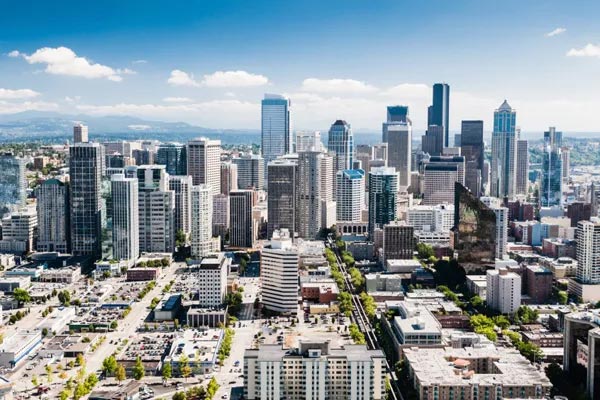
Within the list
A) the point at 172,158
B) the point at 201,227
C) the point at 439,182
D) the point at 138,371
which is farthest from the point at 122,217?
the point at 439,182

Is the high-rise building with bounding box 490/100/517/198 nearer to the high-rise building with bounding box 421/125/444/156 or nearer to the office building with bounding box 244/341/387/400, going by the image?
the high-rise building with bounding box 421/125/444/156

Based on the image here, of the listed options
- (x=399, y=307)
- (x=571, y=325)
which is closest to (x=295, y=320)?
(x=399, y=307)

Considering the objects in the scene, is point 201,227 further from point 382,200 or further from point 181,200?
point 382,200

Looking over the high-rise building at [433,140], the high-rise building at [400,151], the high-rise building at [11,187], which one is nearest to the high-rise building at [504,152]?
the high-rise building at [400,151]

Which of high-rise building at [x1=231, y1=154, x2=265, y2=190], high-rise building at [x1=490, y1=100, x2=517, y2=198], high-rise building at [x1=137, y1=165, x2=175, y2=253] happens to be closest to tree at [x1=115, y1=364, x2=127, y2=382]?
high-rise building at [x1=137, y1=165, x2=175, y2=253]

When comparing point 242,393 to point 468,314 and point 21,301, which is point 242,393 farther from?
point 21,301

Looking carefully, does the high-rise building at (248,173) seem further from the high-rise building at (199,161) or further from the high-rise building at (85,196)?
the high-rise building at (85,196)
